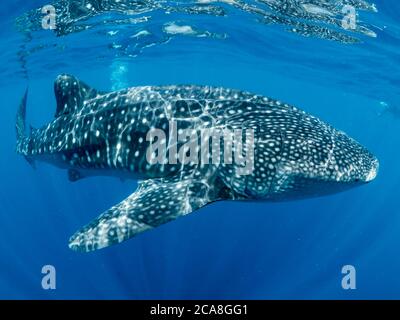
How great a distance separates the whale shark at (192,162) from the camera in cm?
559

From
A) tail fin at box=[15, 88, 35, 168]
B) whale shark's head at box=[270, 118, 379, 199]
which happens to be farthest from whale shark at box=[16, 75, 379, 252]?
tail fin at box=[15, 88, 35, 168]

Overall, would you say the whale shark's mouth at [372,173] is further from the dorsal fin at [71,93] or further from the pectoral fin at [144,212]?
the dorsal fin at [71,93]

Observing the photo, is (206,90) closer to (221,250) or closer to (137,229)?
(137,229)

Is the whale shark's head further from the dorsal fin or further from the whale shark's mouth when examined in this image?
the dorsal fin

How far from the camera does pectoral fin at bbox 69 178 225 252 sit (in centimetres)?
528

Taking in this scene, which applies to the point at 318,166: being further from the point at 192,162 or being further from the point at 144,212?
the point at 144,212

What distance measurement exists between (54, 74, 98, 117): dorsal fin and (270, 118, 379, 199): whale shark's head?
4.45m

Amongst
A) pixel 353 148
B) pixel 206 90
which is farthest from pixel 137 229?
pixel 353 148

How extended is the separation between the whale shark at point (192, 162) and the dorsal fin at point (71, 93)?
7 centimetres

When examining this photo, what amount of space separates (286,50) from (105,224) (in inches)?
665

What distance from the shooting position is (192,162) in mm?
6242

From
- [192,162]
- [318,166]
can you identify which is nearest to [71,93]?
[192,162]

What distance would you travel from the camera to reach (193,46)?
21844 mm
